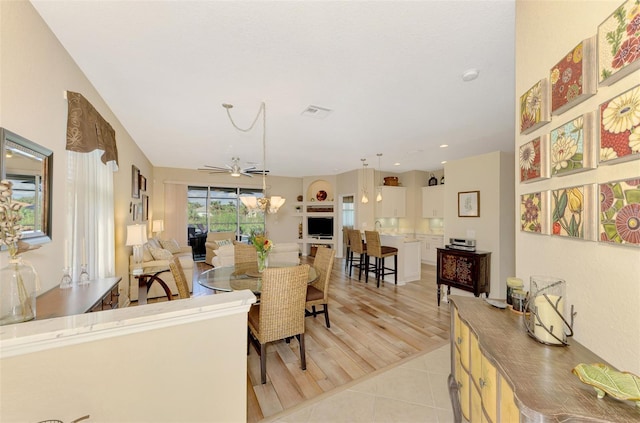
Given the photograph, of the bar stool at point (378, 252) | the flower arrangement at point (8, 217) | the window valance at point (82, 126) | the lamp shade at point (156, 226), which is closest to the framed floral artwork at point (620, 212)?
the flower arrangement at point (8, 217)

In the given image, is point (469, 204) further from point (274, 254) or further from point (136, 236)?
point (136, 236)

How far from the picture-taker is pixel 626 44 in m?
0.80

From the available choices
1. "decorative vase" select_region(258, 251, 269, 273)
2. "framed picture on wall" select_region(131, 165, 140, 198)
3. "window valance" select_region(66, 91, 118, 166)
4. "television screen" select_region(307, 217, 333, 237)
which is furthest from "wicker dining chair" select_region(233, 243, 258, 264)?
"television screen" select_region(307, 217, 333, 237)

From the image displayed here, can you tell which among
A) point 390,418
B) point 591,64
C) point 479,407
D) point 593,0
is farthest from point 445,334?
point 593,0

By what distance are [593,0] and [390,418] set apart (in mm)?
2577

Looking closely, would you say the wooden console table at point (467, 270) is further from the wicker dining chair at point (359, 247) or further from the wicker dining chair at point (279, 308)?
the wicker dining chair at point (279, 308)

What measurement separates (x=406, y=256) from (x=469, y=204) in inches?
69.5

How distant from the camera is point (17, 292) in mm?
1227

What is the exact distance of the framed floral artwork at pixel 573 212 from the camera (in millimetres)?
964

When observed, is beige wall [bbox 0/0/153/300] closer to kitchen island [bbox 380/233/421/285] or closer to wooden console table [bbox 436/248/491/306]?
wooden console table [bbox 436/248/491/306]

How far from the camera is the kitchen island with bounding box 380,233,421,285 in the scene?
5.02 meters

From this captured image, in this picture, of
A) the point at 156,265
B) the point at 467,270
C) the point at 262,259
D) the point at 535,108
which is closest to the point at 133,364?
the point at 262,259

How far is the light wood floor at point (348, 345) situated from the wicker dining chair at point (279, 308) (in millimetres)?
169

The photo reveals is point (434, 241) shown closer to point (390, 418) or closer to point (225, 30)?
point (390, 418)
